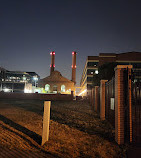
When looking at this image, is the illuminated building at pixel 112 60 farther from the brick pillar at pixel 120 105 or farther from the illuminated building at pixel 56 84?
the brick pillar at pixel 120 105

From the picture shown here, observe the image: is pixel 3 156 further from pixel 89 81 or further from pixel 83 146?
pixel 89 81

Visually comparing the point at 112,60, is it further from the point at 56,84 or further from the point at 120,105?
the point at 120,105

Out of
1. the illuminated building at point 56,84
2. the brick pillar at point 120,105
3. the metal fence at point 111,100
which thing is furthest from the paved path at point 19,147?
the illuminated building at point 56,84

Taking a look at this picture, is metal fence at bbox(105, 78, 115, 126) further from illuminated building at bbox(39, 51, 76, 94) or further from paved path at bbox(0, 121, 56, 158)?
illuminated building at bbox(39, 51, 76, 94)

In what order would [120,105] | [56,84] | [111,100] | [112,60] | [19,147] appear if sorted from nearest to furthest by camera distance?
[19,147]
[120,105]
[111,100]
[56,84]
[112,60]

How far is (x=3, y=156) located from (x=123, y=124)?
12.7ft

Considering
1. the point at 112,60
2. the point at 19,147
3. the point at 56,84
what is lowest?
the point at 19,147

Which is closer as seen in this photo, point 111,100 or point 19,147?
point 19,147

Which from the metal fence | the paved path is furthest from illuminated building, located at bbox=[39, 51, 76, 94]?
the paved path

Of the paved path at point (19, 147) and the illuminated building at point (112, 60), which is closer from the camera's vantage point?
the paved path at point (19, 147)

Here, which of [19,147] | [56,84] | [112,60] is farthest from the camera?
[112,60]

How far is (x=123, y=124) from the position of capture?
441 cm

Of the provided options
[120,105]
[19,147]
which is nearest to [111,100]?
[120,105]

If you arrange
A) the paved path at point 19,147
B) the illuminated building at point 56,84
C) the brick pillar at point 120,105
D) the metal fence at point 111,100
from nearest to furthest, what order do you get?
the paved path at point 19,147, the brick pillar at point 120,105, the metal fence at point 111,100, the illuminated building at point 56,84
